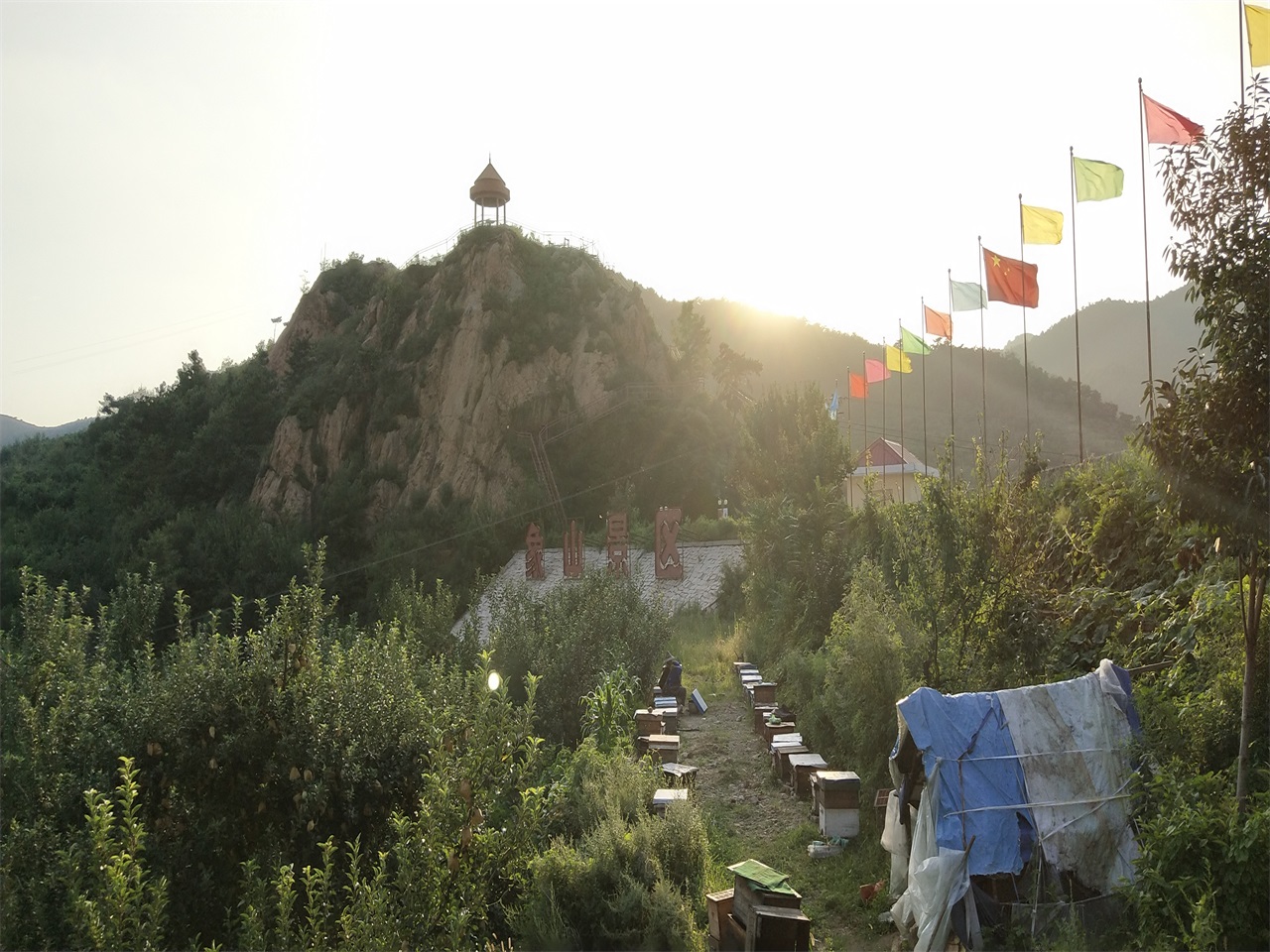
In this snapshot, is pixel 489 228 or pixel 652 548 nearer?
pixel 652 548

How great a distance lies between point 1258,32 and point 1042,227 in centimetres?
1018

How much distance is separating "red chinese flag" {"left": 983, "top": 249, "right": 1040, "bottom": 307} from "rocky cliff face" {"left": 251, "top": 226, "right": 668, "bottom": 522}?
83.3ft

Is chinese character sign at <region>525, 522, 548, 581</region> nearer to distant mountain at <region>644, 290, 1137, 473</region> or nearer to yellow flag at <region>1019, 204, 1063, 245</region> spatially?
yellow flag at <region>1019, 204, 1063, 245</region>

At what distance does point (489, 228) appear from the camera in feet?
162

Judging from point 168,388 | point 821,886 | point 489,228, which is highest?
point 489,228

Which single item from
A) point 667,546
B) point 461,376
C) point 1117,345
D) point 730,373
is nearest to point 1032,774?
point 667,546

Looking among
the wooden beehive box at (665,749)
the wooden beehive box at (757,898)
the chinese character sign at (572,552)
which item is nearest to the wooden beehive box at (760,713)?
the wooden beehive box at (665,749)

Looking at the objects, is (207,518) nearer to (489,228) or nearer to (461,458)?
(461,458)

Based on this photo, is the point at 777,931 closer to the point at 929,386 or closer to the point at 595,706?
the point at 595,706

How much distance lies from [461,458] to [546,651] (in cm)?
3109

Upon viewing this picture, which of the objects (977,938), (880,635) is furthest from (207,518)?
(977,938)

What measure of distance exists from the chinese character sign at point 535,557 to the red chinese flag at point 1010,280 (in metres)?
19.5

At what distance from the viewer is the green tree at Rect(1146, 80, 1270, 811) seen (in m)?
6.45

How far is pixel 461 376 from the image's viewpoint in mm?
46156
